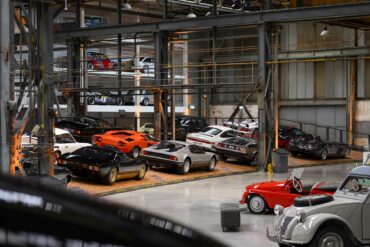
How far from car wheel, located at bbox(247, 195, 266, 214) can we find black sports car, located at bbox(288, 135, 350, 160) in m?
17.0

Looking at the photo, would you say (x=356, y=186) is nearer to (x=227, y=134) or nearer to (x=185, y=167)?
(x=185, y=167)

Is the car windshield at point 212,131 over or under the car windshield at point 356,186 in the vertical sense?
under

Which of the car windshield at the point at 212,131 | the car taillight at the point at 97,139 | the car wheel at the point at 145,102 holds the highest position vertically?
the car wheel at the point at 145,102

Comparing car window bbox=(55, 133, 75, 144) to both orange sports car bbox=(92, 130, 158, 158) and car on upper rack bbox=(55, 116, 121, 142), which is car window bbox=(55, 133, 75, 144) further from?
car on upper rack bbox=(55, 116, 121, 142)

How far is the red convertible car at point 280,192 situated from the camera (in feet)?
46.6

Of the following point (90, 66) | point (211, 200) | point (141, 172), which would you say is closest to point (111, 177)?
point (141, 172)

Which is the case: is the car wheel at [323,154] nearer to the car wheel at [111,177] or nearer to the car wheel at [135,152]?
the car wheel at [135,152]

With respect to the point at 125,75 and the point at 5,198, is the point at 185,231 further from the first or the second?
the point at 125,75

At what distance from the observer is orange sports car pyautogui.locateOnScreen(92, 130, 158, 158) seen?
27797 millimetres

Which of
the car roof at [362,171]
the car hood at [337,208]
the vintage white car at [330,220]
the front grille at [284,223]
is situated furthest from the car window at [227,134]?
the car hood at [337,208]

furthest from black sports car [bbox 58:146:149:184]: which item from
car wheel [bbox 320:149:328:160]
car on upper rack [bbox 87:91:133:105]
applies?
car on upper rack [bbox 87:91:133:105]

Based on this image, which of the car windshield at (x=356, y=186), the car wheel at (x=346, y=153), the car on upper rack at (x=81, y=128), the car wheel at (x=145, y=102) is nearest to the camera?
the car windshield at (x=356, y=186)

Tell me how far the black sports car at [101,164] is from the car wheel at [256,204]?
6.42 metres

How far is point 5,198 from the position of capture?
90 cm
